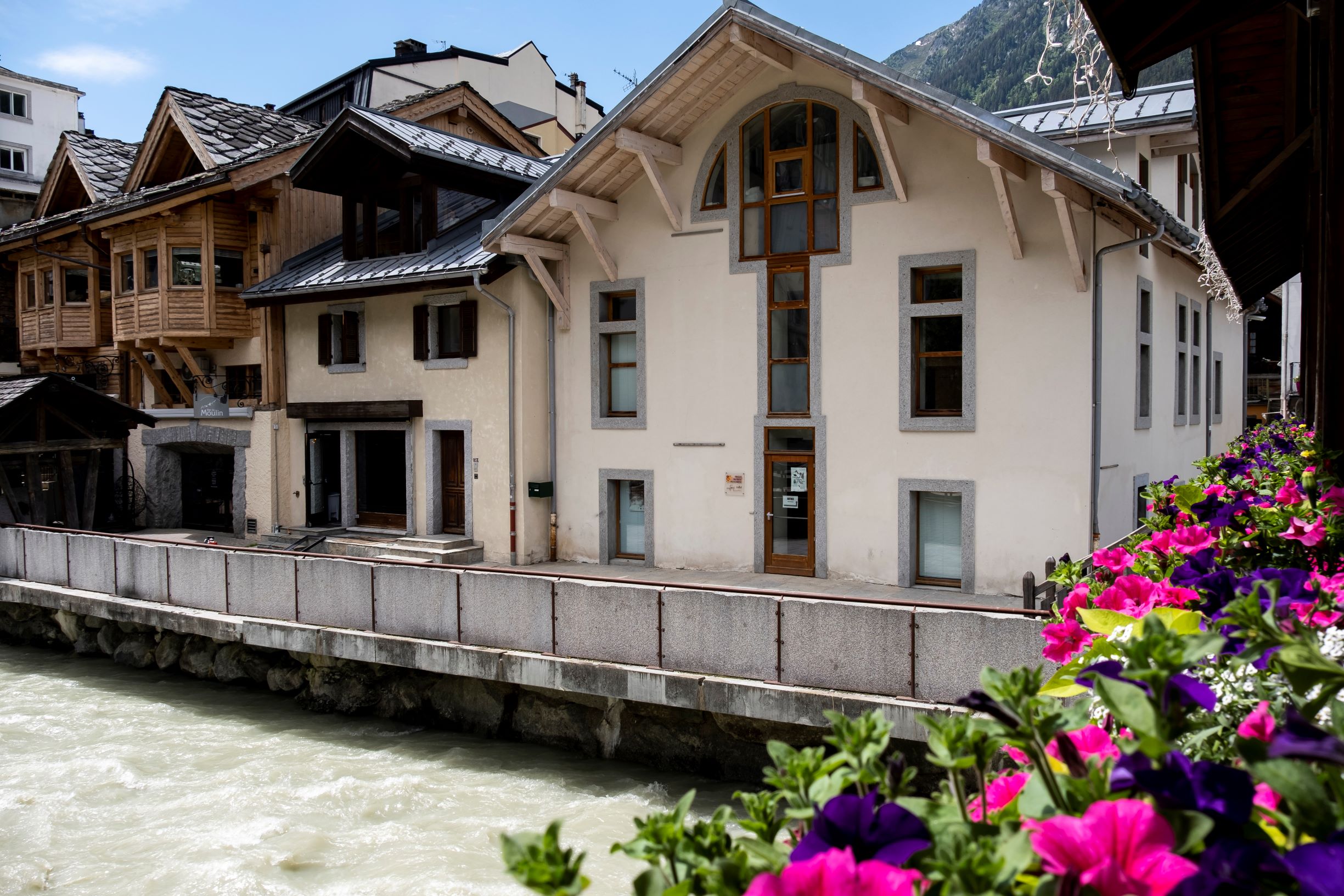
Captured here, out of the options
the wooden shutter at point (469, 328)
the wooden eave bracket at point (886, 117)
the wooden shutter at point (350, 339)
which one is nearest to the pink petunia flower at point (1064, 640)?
the wooden eave bracket at point (886, 117)

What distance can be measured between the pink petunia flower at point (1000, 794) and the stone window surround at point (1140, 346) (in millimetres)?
15553

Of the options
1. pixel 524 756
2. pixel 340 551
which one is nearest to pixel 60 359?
pixel 340 551

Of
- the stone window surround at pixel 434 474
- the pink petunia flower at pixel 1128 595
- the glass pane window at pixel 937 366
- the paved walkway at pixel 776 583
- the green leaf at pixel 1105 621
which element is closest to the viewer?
the green leaf at pixel 1105 621

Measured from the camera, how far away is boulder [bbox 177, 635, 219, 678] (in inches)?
645

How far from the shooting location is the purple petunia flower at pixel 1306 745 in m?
1.08

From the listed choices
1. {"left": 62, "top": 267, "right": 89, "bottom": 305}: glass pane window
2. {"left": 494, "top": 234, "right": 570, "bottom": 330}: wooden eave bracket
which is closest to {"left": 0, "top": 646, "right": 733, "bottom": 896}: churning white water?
{"left": 494, "top": 234, "right": 570, "bottom": 330}: wooden eave bracket

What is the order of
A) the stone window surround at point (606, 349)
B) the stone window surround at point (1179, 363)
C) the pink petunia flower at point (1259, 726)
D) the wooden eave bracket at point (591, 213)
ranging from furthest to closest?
the stone window surround at point (1179, 363)
the stone window surround at point (606, 349)
the wooden eave bracket at point (591, 213)
the pink petunia flower at point (1259, 726)

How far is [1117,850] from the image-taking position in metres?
1.20

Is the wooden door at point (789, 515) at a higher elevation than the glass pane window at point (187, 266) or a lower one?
lower

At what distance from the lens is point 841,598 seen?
10.1m

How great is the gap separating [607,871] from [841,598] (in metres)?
3.31

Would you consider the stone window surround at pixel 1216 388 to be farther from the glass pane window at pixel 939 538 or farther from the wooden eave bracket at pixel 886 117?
the wooden eave bracket at pixel 886 117

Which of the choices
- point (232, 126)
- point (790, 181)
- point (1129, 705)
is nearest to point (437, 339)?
point (790, 181)

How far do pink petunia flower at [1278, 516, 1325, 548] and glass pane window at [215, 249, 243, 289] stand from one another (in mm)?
22674
